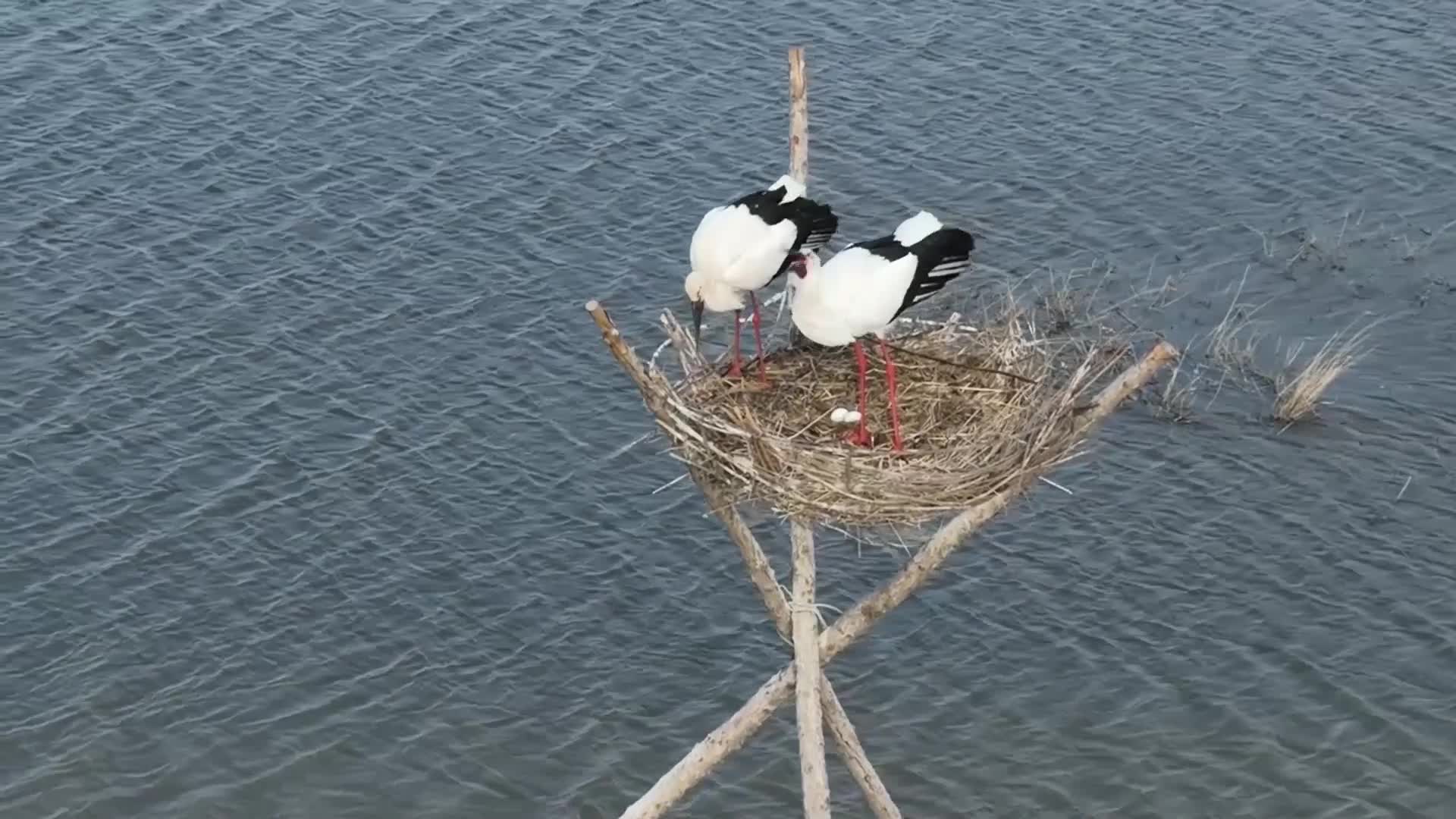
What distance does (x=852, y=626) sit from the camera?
10375mm

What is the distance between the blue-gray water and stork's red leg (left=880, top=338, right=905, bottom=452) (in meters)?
5.24

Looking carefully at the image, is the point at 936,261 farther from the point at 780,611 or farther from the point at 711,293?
the point at 780,611

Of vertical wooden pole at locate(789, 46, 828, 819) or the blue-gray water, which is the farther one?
the blue-gray water

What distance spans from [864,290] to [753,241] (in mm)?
765

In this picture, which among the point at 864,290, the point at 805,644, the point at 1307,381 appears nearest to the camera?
the point at 864,290

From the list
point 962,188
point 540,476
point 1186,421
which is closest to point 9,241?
point 540,476

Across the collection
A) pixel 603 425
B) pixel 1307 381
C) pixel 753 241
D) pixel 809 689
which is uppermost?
pixel 753 241

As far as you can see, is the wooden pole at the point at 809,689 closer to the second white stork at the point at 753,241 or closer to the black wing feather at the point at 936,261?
the second white stork at the point at 753,241

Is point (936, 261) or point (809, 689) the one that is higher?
point (936, 261)

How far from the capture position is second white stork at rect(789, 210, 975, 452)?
975 centimetres

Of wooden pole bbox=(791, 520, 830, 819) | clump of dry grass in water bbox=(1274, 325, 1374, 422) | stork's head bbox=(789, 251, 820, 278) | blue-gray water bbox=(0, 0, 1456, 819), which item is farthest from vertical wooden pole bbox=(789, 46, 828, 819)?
clump of dry grass in water bbox=(1274, 325, 1374, 422)

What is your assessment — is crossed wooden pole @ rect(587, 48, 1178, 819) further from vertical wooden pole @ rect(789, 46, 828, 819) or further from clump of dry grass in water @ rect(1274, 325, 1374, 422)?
clump of dry grass in water @ rect(1274, 325, 1374, 422)

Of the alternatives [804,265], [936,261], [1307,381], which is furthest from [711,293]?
[1307,381]

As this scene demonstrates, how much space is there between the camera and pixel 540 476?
1791cm
